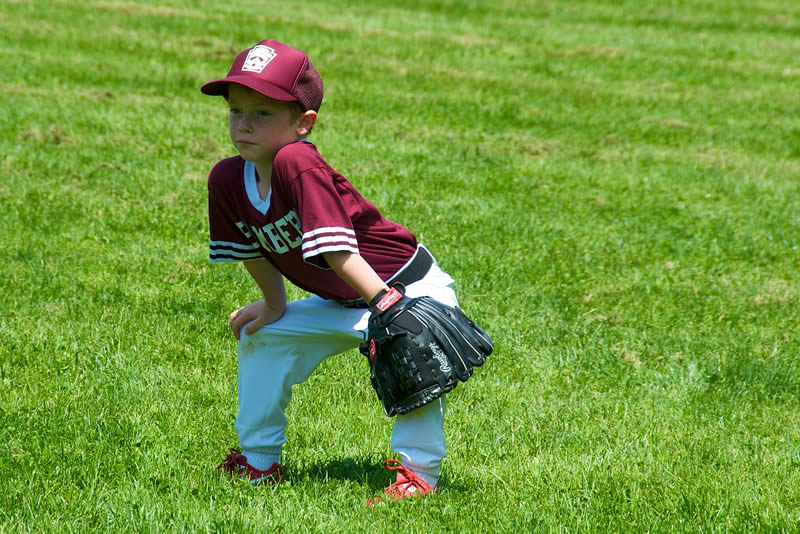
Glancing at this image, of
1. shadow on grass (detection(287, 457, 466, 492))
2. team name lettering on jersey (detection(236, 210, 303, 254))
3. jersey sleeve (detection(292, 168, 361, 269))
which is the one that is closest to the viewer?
jersey sleeve (detection(292, 168, 361, 269))

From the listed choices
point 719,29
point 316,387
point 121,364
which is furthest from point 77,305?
point 719,29

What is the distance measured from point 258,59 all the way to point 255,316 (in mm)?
1110

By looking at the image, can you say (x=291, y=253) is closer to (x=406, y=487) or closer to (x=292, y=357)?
(x=292, y=357)

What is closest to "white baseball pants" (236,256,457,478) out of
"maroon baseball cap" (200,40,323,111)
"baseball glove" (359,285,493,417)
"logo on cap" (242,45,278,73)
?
"baseball glove" (359,285,493,417)

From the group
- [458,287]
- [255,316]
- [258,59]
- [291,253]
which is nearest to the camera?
[258,59]

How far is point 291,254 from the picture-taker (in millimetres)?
3861

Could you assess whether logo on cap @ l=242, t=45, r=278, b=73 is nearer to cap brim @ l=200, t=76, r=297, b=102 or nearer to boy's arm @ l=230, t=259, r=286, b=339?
cap brim @ l=200, t=76, r=297, b=102

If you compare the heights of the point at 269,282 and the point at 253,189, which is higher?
the point at 253,189

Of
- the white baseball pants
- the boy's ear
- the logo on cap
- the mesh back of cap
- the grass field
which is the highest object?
the logo on cap

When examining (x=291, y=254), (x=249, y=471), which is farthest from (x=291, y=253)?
(x=249, y=471)

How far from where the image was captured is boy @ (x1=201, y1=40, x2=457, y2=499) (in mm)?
3518

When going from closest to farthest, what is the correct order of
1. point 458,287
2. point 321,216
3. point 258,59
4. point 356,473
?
1. point 321,216
2. point 258,59
3. point 356,473
4. point 458,287

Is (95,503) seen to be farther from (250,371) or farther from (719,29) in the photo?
(719,29)

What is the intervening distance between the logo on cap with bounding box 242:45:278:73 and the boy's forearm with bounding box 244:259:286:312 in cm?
91
